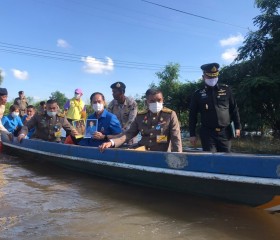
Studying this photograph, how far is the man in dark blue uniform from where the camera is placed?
4547 mm

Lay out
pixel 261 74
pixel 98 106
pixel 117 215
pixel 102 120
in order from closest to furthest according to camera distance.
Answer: pixel 117 215 < pixel 98 106 < pixel 102 120 < pixel 261 74

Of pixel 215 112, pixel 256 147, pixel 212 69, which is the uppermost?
pixel 212 69

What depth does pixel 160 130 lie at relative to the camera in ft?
15.1

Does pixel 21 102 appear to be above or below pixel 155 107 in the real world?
above

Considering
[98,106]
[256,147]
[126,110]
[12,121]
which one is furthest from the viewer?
[256,147]

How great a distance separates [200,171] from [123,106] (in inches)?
122

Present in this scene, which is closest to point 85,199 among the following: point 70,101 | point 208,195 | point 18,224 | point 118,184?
point 118,184

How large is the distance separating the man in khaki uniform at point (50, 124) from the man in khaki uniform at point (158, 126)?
2334 millimetres

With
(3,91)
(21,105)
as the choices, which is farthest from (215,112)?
(21,105)

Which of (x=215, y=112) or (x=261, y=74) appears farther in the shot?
(x=261, y=74)

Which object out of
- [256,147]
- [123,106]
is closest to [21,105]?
[123,106]

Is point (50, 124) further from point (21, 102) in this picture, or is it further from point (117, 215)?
point (21, 102)

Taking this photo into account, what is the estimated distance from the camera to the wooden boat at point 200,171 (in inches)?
125

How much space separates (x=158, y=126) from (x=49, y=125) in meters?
3.10
